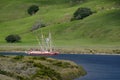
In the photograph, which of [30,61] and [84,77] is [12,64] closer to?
[30,61]

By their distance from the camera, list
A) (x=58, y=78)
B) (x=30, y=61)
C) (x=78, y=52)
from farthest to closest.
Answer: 1. (x=78, y=52)
2. (x=30, y=61)
3. (x=58, y=78)

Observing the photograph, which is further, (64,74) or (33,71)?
(64,74)

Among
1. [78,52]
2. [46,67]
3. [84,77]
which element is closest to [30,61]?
[46,67]

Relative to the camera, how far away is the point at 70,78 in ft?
295

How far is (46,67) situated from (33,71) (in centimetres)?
535

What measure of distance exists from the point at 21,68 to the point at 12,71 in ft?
17.0

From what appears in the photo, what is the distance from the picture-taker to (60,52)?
7785 inches

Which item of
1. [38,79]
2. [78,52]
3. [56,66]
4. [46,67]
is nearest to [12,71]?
[38,79]

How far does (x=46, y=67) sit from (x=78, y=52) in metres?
105

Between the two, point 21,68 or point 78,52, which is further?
point 78,52

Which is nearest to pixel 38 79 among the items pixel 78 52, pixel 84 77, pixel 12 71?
pixel 12 71

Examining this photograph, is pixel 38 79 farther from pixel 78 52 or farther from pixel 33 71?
pixel 78 52

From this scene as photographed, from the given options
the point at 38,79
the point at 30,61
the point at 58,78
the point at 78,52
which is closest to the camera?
the point at 38,79

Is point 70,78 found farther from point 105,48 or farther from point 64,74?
point 105,48
